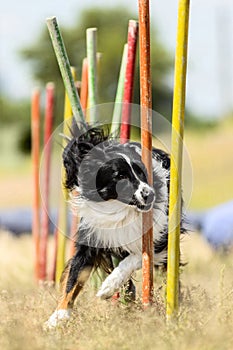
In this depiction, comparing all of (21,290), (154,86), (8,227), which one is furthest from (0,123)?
(21,290)

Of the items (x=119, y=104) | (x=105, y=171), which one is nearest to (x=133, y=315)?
(x=105, y=171)

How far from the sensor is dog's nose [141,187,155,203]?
227 inches

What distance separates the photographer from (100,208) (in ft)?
20.3

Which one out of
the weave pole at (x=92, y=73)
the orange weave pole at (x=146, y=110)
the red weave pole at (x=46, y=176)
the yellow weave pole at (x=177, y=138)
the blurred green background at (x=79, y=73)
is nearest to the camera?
the yellow weave pole at (x=177, y=138)

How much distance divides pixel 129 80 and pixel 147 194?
146cm

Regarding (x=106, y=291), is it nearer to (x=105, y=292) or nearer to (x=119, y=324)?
(x=105, y=292)

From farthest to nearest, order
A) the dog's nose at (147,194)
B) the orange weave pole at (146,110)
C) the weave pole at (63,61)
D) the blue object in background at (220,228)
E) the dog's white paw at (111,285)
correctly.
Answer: the blue object in background at (220,228) < the weave pole at (63,61) < the dog's white paw at (111,285) < the dog's nose at (147,194) < the orange weave pole at (146,110)

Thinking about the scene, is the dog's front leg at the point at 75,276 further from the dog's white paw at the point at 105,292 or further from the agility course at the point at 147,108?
the agility course at the point at 147,108

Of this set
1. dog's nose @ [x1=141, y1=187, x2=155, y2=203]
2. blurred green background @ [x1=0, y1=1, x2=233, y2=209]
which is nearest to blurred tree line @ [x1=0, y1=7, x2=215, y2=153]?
blurred green background @ [x1=0, y1=1, x2=233, y2=209]

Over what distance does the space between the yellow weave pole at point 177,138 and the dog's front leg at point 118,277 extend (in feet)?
1.84

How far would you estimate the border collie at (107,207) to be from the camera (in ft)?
19.5

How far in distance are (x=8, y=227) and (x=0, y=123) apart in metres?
47.1

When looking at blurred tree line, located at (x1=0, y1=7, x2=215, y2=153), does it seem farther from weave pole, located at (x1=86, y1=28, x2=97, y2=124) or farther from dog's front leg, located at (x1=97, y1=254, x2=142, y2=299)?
dog's front leg, located at (x1=97, y1=254, x2=142, y2=299)

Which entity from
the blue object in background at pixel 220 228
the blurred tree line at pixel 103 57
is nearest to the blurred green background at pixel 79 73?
the blurred tree line at pixel 103 57
